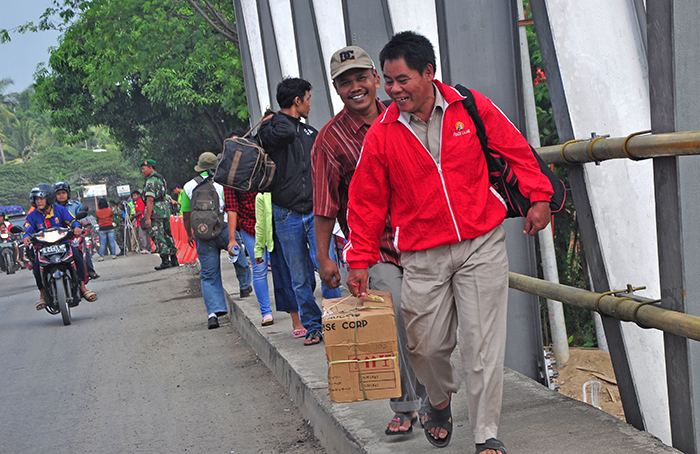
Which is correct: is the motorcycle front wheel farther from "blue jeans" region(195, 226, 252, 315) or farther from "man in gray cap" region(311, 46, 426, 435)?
"man in gray cap" region(311, 46, 426, 435)

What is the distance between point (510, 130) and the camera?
3.25 meters

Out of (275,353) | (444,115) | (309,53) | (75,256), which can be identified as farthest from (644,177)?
(75,256)

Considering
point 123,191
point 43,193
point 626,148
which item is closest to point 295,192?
point 626,148

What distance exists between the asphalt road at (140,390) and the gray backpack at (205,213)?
113 centimetres

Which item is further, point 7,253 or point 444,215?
point 7,253

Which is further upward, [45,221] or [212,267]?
[45,221]

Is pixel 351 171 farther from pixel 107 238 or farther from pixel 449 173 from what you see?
pixel 107 238

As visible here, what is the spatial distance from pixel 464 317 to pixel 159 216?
14448 mm

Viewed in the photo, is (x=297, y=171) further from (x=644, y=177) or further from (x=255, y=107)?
(x=255, y=107)

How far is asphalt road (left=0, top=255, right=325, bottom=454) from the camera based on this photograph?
4.91 meters

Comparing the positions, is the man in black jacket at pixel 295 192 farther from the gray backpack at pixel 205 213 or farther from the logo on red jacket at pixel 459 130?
the logo on red jacket at pixel 459 130

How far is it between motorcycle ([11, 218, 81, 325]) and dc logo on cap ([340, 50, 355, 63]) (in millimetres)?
7393

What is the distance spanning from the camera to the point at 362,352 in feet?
11.0

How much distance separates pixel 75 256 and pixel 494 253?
8.47m
